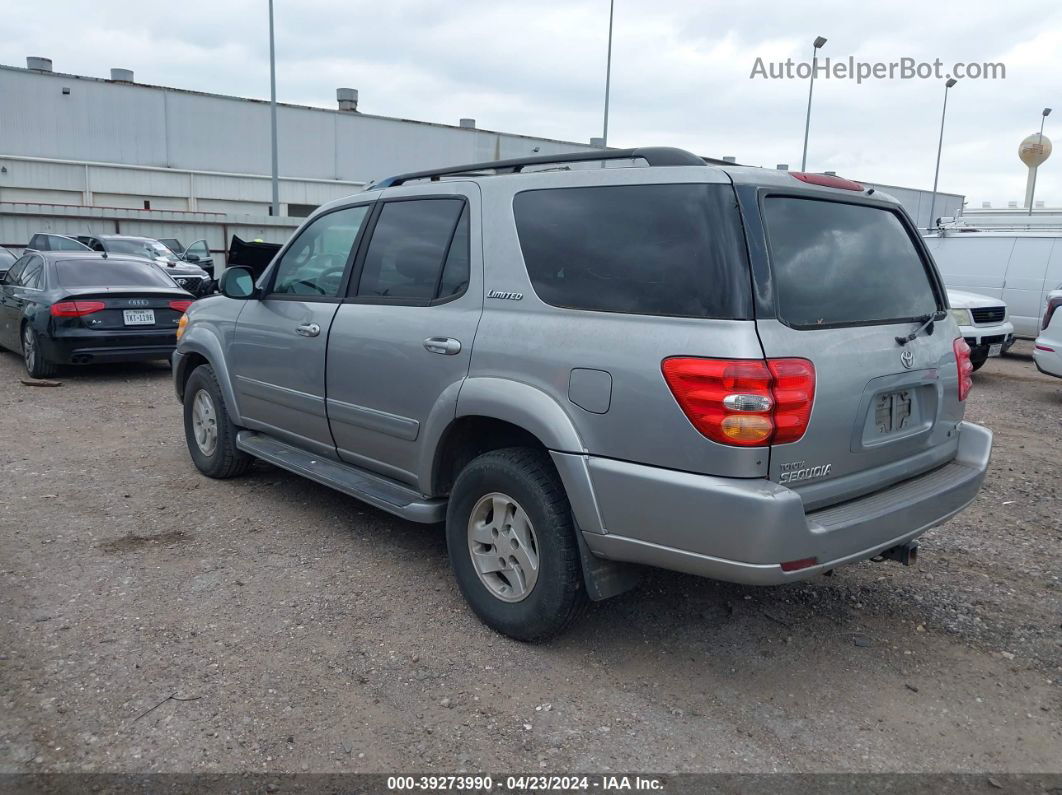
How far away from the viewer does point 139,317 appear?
938 cm

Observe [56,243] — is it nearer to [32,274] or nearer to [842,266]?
[32,274]

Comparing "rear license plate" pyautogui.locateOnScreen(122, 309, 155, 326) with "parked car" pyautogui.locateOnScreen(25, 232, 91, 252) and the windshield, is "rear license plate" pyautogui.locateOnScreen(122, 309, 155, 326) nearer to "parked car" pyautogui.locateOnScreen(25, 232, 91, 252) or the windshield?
the windshield

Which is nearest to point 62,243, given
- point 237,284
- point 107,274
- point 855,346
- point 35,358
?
point 107,274

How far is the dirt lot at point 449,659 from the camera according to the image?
111 inches

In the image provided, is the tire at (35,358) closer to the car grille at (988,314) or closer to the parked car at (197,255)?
the car grille at (988,314)

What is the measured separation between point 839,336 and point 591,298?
→ 0.91m

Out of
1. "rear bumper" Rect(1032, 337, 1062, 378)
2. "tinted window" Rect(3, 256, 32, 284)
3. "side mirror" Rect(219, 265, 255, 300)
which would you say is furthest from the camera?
"tinted window" Rect(3, 256, 32, 284)

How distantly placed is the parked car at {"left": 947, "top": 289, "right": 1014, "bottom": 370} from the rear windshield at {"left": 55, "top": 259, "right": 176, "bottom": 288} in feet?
32.1

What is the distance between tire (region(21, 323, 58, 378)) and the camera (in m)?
9.31

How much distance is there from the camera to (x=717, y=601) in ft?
13.0

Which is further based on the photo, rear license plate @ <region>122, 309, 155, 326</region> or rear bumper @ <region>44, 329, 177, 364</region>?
rear license plate @ <region>122, 309, 155, 326</region>

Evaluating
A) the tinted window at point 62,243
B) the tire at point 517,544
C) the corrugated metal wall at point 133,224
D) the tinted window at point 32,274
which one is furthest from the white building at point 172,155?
the tire at point 517,544

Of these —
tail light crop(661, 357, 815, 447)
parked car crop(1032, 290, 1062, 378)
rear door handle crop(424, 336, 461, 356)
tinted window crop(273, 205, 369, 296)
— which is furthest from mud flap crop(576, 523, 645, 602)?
parked car crop(1032, 290, 1062, 378)

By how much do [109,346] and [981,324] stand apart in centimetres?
1058
